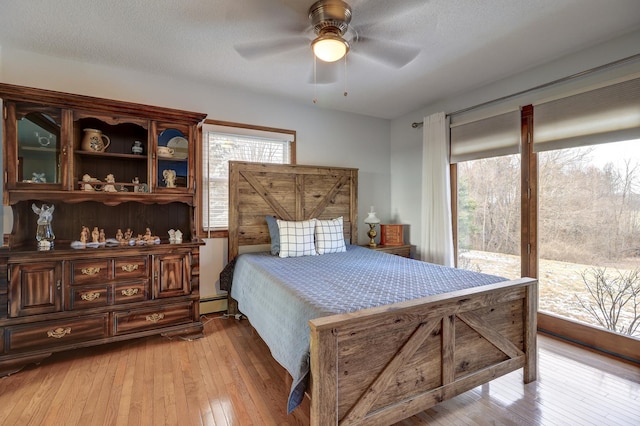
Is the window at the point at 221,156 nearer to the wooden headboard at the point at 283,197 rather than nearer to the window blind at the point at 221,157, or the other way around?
the window blind at the point at 221,157

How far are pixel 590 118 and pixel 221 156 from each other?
3693 millimetres

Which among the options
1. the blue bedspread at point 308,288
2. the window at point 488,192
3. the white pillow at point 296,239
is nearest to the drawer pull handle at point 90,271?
the blue bedspread at point 308,288

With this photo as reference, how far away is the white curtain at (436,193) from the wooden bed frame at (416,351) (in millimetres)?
1624

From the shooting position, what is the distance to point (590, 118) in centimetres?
252

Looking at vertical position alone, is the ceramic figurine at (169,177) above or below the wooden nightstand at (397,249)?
above

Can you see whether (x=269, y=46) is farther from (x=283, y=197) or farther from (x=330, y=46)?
(x=283, y=197)

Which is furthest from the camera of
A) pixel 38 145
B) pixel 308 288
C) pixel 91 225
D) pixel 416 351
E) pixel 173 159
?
pixel 173 159

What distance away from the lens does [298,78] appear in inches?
124

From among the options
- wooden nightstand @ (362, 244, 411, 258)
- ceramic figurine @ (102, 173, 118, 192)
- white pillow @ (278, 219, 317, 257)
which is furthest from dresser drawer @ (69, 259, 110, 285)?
wooden nightstand @ (362, 244, 411, 258)

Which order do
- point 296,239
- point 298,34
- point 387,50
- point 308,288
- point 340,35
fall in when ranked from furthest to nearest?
1. point 296,239
2. point 298,34
3. point 387,50
4. point 340,35
5. point 308,288

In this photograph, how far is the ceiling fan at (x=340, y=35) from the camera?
193 centimetres

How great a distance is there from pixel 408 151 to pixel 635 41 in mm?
2438

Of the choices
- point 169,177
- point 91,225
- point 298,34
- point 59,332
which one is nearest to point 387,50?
point 298,34

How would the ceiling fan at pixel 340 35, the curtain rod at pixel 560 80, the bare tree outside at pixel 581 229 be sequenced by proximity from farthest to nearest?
the bare tree outside at pixel 581 229
the curtain rod at pixel 560 80
the ceiling fan at pixel 340 35
